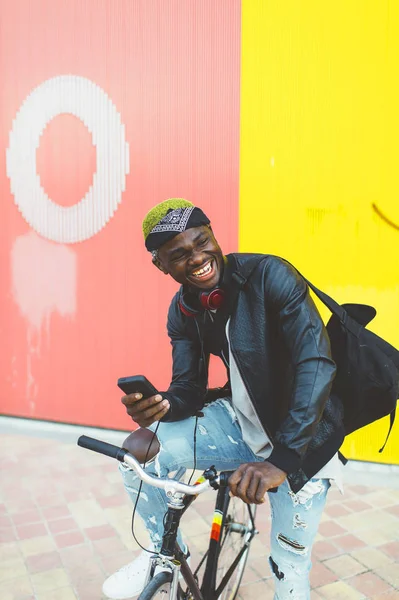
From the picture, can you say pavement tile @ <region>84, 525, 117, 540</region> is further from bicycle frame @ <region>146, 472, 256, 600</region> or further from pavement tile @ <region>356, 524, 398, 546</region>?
pavement tile @ <region>356, 524, 398, 546</region>

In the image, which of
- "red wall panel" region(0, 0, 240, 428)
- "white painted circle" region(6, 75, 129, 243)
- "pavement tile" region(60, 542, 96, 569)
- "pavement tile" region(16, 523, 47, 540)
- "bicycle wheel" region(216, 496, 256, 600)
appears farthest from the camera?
"white painted circle" region(6, 75, 129, 243)

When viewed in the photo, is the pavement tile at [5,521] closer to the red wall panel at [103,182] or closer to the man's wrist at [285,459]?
the red wall panel at [103,182]

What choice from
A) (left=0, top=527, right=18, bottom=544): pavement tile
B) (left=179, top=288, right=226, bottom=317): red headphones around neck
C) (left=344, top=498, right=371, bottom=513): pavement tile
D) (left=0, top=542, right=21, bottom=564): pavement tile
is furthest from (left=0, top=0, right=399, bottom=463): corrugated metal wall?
(left=179, top=288, right=226, bottom=317): red headphones around neck

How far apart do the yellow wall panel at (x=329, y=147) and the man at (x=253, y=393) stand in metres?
1.95

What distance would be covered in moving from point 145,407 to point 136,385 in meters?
0.17

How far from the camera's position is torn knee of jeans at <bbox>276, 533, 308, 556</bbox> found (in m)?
2.11

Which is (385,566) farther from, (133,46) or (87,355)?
(133,46)

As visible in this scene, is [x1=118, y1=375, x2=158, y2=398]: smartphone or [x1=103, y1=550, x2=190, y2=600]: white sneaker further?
[x1=103, y1=550, x2=190, y2=600]: white sneaker

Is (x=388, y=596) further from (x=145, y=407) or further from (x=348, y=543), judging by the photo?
(x=145, y=407)

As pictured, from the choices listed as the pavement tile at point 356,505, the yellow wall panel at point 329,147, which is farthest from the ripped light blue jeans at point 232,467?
the yellow wall panel at point 329,147

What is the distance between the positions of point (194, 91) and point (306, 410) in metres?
3.09

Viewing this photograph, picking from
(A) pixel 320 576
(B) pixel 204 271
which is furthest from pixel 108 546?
(B) pixel 204 271

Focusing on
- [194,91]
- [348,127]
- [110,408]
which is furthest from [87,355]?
[348,127]

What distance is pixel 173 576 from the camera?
185 cm
